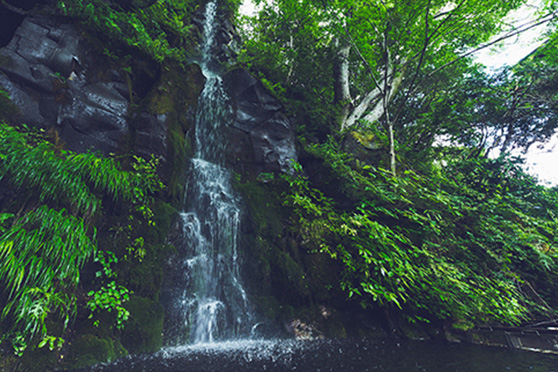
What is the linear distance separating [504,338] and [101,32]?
12.5 metres

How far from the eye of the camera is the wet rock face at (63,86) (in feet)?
15.3

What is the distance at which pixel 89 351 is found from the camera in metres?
3.21

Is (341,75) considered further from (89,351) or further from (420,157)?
(89,351)

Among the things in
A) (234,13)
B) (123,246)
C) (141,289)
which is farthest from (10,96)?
(234,13)

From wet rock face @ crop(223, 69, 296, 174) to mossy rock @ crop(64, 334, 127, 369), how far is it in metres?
5.45

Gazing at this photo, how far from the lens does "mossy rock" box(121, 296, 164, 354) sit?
3704 millimetres

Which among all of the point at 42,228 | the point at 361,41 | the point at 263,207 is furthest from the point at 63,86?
the point at 361,41

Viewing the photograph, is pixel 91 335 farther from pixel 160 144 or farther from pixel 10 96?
pixel 10 96

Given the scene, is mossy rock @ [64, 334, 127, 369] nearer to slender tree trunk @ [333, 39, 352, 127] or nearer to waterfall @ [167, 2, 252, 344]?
waterfall @ [167, 2, 252, 344]

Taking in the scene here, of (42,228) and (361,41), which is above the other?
(361,41)

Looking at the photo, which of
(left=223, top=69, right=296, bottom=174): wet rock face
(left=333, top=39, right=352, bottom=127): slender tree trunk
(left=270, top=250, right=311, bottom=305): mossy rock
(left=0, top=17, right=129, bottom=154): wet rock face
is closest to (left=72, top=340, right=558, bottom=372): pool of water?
(left=270, top=250, right=311, bottom=305): mossy rock

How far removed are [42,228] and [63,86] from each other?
3680 mm

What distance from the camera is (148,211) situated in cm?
498

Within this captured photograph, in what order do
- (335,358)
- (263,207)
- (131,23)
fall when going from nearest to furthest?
(335,358) → (131,23) → (263,207)
